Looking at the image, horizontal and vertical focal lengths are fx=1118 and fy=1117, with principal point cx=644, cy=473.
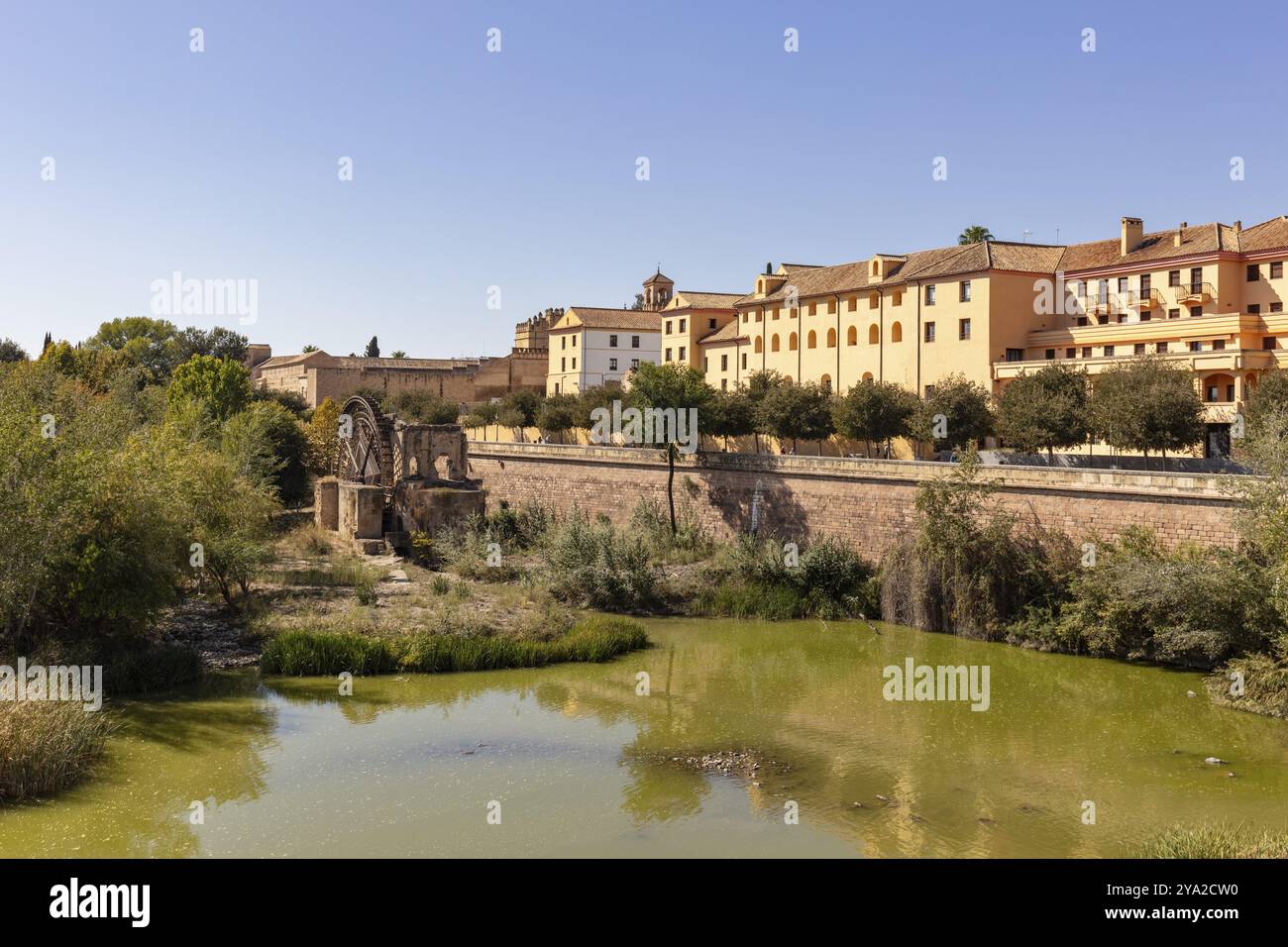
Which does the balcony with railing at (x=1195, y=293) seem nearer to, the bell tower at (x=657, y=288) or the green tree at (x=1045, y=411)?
the green tree at (x=1045, y=411)

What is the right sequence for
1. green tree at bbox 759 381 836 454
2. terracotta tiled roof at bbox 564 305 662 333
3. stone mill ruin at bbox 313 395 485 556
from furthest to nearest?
terracotta tiled roof at bbox 564 305 662 333
green tree at bbox 759 381 836 454
stone mill ruin at bbox 313 395 485 556

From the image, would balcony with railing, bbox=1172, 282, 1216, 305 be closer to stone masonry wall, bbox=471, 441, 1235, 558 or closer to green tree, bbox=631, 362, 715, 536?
stone masonry wall, bbox=471, 441, 1235, 558

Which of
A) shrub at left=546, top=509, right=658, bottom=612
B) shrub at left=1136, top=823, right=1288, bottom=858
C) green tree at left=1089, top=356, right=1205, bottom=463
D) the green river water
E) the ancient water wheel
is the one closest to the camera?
shrub at left=1136, top=823, right=1288, bottom=858

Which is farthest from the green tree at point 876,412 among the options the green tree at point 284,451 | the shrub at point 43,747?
the shrub at point 43,747

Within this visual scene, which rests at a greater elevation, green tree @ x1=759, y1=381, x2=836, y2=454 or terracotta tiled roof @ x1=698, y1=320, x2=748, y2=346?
terracotta tiled roof @ x1=698, y1=320, x2=748, y2=346

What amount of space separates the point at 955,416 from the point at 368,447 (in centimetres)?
1948

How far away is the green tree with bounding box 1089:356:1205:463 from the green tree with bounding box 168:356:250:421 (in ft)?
122

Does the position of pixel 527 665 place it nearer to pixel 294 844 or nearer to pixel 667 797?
pixel 667 797

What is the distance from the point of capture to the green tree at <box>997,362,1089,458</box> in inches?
1151

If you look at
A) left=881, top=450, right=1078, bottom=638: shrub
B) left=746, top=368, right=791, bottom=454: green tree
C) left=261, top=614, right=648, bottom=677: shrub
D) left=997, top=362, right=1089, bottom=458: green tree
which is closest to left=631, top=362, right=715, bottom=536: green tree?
left=746, top=368, right=791, bottom=454: green tree

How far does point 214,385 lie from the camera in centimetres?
5300

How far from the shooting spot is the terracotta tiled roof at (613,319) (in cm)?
6494

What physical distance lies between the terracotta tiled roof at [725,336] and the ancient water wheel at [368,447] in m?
18.8

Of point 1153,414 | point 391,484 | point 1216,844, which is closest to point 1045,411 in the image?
point 1153,414
